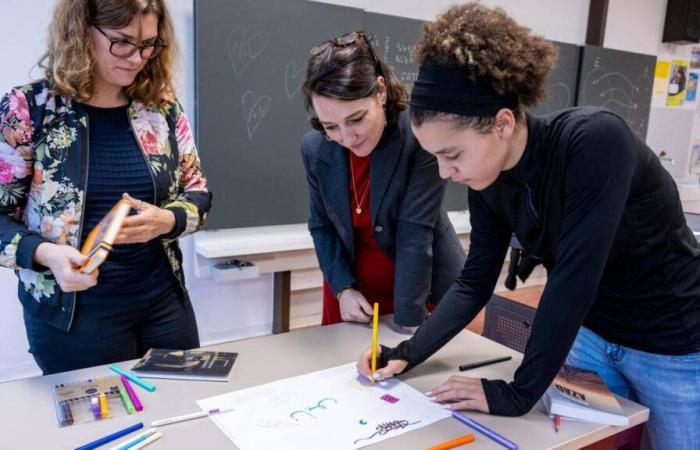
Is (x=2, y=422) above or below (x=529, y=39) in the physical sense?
below

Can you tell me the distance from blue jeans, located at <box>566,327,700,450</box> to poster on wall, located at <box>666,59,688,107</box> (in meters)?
4.37

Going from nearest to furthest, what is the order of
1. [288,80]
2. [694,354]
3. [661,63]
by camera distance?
[694,354] → [288,80] → [661,63]

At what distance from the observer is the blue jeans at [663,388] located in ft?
3.45

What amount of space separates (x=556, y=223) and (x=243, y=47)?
2.07m

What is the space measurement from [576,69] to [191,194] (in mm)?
3417

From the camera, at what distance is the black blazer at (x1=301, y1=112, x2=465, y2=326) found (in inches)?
54.5

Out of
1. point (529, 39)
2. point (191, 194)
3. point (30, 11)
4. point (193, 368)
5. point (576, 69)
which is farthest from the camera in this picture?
point (576, 69)

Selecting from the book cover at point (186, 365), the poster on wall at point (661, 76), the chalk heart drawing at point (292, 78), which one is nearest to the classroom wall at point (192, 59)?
the poster on wall at point (661, 76)

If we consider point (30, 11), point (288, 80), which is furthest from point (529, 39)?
point (30, 11)

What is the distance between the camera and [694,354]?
3.43ft

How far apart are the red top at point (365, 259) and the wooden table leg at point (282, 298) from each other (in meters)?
1.43

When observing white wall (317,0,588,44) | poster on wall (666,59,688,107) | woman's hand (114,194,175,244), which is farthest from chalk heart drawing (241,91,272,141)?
poster on wall (666,59,688,107)

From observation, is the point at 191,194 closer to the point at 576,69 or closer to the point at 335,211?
the point at 335,211

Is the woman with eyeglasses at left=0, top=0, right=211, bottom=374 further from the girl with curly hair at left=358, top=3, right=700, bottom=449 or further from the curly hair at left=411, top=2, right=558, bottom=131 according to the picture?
the curly hair at left=411, top=2, right=558, bottom=131
